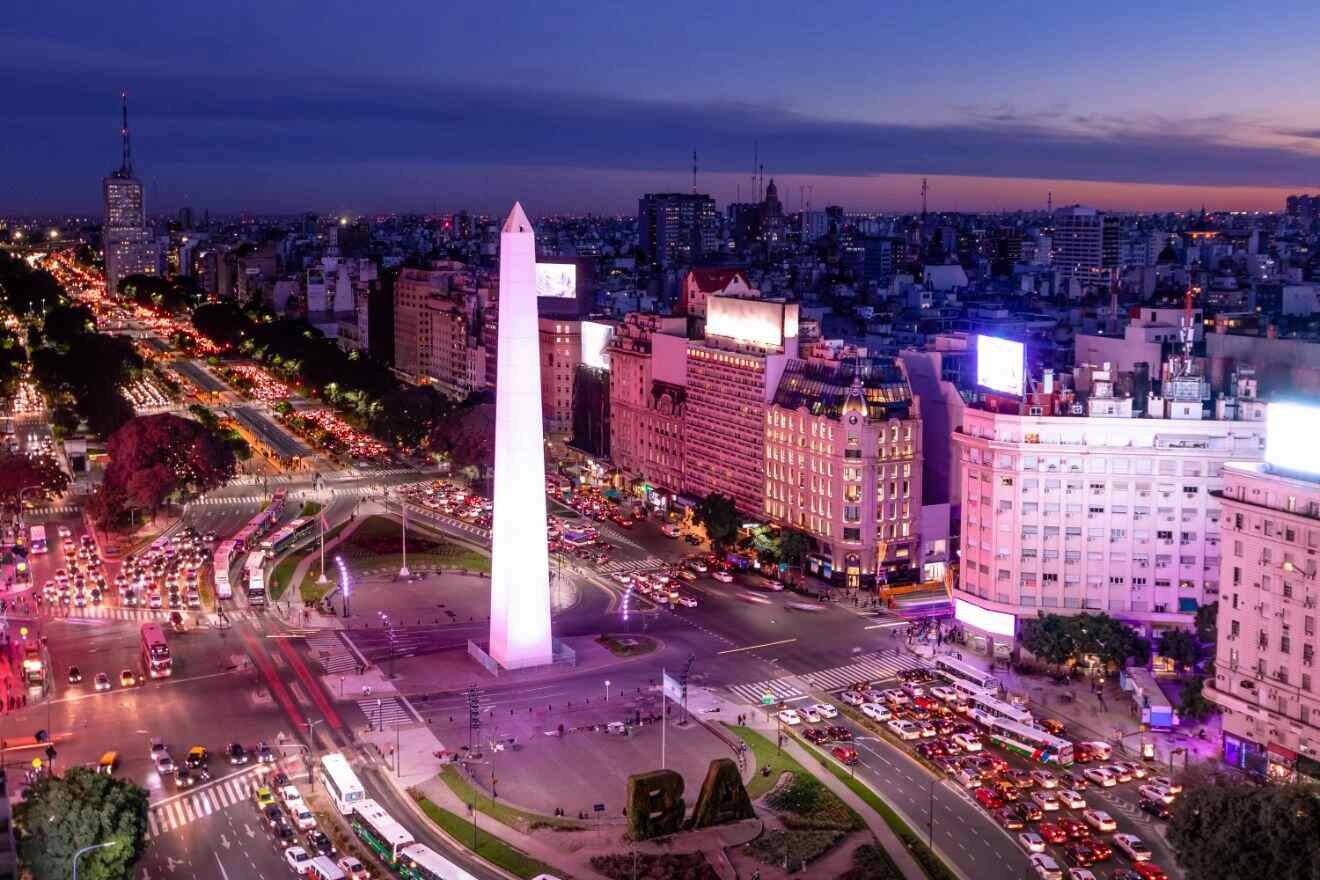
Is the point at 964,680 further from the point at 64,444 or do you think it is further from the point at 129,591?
the point at 64,444

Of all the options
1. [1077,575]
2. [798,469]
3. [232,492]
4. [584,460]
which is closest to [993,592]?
[1077,575]

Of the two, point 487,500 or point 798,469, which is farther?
point 487,500

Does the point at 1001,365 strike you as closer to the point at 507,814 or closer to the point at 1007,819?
the point at 1007,819

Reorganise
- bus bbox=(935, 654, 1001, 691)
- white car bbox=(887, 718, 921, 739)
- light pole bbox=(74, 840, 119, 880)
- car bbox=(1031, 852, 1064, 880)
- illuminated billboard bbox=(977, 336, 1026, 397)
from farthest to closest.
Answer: illuminated billboard bbox=(977, 336, 1026, 397)
bus bbox=(935, 654, 1001, 691)
white car bbox=(887, 718, 921, 739)
car bbox=(1031, 852, 1064, 880)
light pole bbox=(74, 840, 119, 880)

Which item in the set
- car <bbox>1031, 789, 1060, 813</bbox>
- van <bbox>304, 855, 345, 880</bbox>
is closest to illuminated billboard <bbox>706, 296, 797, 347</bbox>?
car <bbox>1031, 789, 1060, 813</bbox>

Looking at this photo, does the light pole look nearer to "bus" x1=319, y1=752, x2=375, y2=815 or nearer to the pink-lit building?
"bus" x1=319, y1=752, x2=375, y2=815

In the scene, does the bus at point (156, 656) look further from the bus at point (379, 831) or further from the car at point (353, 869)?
the car at point (353, 869)

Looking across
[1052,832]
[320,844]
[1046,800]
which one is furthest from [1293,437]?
[320,844]
